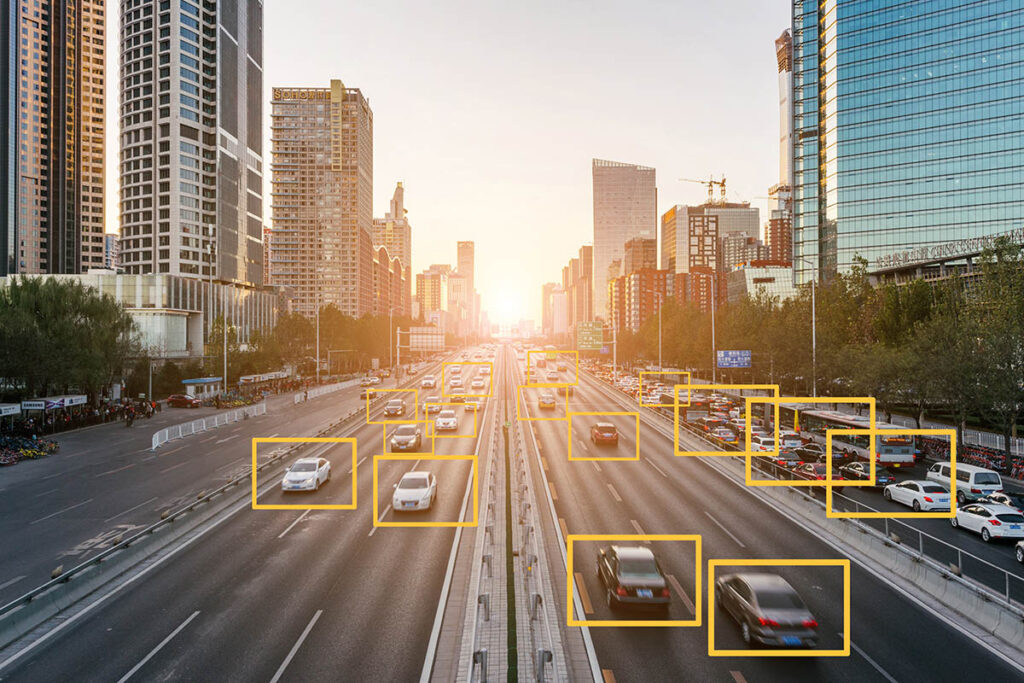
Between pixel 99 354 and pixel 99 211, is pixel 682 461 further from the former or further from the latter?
pixel 99 211

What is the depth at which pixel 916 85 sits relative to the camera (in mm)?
93750

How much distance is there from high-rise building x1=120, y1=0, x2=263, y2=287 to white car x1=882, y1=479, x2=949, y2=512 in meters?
114

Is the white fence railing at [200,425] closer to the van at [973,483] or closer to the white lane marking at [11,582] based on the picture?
the white lane marking at [11,582]

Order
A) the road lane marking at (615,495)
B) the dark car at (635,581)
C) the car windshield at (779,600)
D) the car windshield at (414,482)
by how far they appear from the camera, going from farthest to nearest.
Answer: the road lane marking at (615,495), the car windshield at (414,482), the dark car at (635,581), the car windshield at (779,600)

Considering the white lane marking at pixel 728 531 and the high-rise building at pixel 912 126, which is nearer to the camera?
the white lane marking at pixel 728 531

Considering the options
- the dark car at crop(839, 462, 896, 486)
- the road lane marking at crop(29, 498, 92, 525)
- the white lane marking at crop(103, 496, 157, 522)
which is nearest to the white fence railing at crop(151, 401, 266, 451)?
the road lane marking at crop(29, 498, 92, 525)

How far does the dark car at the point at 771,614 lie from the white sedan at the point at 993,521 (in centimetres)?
1314

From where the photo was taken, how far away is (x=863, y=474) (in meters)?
29.6

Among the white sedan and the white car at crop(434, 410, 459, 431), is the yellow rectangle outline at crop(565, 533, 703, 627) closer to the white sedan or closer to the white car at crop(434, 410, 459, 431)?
the white sedan

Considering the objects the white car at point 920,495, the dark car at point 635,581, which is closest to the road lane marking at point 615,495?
the dark car at point 635,581

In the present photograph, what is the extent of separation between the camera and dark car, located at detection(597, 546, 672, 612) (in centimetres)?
1461

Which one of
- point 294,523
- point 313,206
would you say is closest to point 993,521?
point 294,523

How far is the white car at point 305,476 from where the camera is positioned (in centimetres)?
2681

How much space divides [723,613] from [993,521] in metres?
13.9
